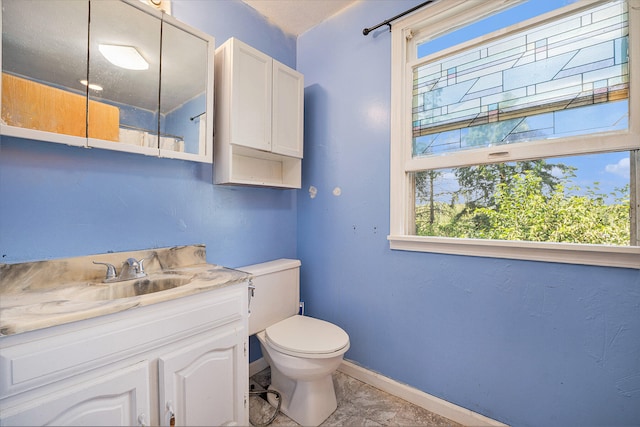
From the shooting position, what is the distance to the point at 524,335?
1.25 metres

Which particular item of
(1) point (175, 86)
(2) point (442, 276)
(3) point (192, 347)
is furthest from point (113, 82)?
(2) point (442, 276)

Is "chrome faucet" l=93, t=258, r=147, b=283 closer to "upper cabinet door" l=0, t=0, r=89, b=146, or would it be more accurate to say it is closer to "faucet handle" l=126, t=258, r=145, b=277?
"faucet handle" l=126, t=258, r=145, b=277

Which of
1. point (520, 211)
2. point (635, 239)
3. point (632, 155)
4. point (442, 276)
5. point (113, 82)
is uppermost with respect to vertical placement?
point (113, 82)

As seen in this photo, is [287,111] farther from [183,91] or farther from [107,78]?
[107,78]

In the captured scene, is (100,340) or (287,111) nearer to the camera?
(100,340)

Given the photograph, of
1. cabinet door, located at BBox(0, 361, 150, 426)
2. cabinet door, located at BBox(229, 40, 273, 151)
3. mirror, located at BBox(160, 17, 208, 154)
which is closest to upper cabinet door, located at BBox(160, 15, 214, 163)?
mirror, located at BBox(160, 17, 208, 154)

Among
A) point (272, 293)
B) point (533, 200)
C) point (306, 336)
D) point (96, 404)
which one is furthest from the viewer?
point (272, 293)

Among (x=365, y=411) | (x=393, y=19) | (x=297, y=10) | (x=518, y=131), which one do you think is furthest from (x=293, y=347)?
(x=297, y=10)

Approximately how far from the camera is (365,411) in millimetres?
1486

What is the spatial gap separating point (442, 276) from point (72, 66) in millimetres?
1912

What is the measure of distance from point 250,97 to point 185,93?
0.35 m

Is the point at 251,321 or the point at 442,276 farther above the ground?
the point at 442,276

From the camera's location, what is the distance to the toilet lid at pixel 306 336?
1.32 meters

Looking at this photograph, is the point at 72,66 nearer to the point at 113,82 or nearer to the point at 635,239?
the point at 113,82
